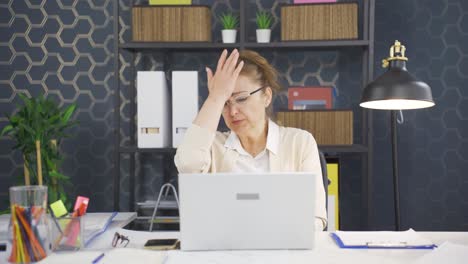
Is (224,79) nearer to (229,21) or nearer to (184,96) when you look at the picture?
(184,96)

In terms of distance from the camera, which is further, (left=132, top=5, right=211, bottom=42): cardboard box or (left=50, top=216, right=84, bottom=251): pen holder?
(left=132, top=5, right=211, bottom=42): cardboard box

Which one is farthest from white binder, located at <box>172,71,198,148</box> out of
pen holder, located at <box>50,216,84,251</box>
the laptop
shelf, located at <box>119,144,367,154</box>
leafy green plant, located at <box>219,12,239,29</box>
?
the laptop

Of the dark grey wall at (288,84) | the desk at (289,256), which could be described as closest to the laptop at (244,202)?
the desk at (289,256)

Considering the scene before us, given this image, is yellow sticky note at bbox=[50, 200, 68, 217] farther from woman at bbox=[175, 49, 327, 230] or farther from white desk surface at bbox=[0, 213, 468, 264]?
woman at bbox=[175, 49, 327, 230]

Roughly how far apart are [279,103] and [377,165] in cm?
66

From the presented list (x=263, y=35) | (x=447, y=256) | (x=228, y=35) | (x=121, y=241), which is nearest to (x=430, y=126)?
(x=263, y=35)

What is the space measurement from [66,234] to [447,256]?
1005 mm

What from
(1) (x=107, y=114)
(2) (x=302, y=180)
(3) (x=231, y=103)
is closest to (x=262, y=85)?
(3) (x=231, y=103)

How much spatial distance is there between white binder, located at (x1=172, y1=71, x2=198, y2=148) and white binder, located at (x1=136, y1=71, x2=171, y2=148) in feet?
0.19

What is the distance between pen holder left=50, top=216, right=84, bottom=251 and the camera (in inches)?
54.4

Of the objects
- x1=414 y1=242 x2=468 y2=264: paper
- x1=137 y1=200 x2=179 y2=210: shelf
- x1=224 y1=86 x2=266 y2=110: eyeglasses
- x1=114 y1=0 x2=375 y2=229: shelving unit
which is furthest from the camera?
x1=114 y1=0 x2=375 y2=229: shelving unit

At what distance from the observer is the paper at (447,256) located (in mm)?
1178

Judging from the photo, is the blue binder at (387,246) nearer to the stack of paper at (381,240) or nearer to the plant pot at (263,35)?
the stack of paper at (381,240)

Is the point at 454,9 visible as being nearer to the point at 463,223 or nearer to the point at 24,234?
the point at 463,223
